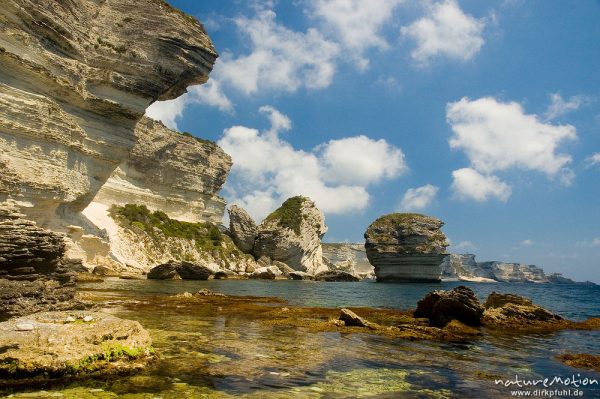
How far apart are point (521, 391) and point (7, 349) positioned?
10512 millimetres

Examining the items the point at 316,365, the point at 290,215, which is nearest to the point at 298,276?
the point at 290,215

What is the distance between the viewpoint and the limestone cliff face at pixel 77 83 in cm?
3700

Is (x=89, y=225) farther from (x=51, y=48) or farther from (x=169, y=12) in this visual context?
(x=169, y=12)

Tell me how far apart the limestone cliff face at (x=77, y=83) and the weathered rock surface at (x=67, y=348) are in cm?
3237

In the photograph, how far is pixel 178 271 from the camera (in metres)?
56.7

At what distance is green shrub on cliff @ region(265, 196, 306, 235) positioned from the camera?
10138 cm

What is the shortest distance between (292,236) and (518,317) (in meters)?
78.5

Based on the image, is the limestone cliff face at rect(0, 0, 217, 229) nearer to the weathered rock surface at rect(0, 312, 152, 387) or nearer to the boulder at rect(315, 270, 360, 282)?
the weathered rock surface at rect(0, 312, 152, 387)

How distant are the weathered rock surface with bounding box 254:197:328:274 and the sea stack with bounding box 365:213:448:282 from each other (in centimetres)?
1581

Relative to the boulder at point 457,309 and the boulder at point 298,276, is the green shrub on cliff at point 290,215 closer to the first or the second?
the boulder at point 298,276

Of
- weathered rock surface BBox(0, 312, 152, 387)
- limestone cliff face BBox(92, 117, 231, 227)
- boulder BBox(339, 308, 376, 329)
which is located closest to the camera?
weathered rock surface BBox(0, 312, 152, 387)

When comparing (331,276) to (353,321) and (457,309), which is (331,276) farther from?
(353,321)

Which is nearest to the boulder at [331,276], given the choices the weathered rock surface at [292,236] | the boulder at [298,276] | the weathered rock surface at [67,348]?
the boulder at [298,276]

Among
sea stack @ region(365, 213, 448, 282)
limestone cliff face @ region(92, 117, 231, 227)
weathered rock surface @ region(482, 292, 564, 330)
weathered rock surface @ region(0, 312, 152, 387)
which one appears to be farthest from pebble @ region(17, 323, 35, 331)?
sea stack @ region(365, 213, 448, 282)
